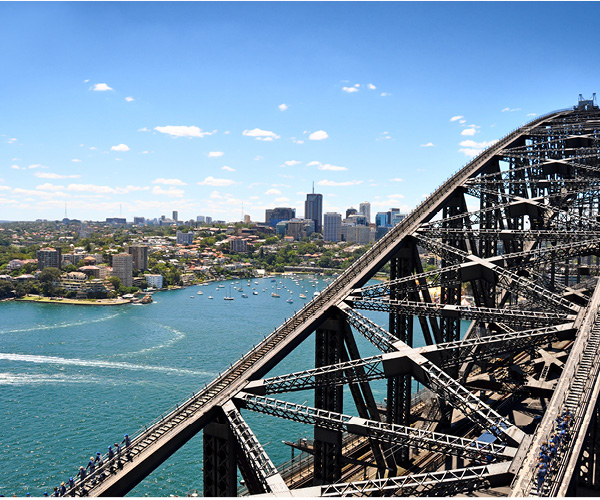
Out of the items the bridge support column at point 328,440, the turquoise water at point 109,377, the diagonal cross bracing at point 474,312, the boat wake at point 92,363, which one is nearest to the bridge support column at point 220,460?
the turquoise water at point 109,377

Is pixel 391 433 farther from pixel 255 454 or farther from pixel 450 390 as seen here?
pixel 255 454

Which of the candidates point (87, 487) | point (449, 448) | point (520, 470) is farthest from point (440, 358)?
point (87, 487)

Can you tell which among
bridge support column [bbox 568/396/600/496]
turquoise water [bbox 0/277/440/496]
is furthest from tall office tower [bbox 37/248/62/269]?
bridge support column [bbox 568/396/600/496]

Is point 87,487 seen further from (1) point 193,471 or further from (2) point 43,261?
(2) point 43,261

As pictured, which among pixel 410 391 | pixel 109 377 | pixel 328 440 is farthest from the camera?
pixel 109 377

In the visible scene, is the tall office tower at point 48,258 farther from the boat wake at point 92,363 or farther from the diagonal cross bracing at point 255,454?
the diagonal cross bracing at point 255,454

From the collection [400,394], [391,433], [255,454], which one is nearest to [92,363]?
[400,394]
